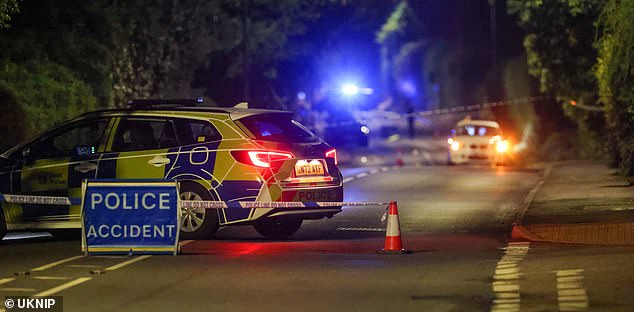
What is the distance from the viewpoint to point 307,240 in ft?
54.7

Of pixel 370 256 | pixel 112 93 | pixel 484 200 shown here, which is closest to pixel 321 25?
pixel 112 93

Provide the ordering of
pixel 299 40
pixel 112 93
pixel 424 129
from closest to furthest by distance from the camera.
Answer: pixel 112 93 → pixel 299 40 → pixel 424 129

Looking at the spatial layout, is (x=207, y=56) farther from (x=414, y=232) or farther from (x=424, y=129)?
(x=424, y=129)

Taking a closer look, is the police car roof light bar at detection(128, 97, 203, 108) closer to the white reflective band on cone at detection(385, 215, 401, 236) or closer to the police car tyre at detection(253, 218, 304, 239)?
the police car tyre at detection(253, 218, 304, 239)

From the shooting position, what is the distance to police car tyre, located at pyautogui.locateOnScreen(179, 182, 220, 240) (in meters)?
16.1

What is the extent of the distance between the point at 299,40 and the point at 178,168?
115 ft

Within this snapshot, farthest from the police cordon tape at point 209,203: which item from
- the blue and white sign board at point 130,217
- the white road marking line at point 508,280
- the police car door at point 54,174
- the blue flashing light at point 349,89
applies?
the blue flashing light at point 349,89

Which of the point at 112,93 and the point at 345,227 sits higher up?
the point at 112,93

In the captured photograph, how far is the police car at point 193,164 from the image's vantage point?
15953 mm

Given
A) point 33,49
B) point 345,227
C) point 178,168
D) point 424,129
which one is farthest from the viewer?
point 424,129

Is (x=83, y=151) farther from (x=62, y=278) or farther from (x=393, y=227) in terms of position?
(x=393, y=227)

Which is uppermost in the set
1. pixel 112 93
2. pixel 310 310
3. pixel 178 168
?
pixel 112 93

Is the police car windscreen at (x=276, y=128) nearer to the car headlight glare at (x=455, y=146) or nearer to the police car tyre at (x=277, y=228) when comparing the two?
the police car tyre at (x=277, y=228)

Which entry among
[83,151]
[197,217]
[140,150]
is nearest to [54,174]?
[83,151]
